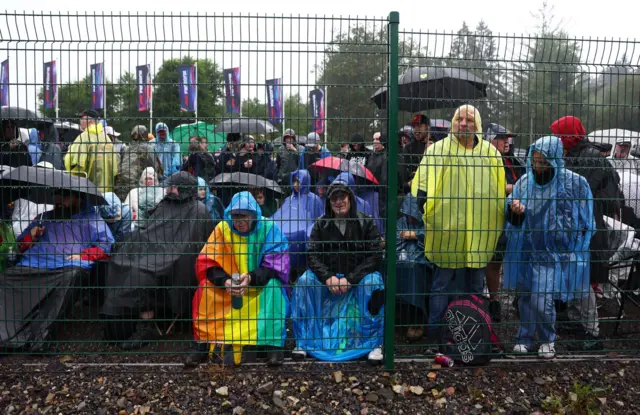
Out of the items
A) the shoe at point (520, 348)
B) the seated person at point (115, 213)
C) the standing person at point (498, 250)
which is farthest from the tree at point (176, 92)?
the shoe at point (520, 348)

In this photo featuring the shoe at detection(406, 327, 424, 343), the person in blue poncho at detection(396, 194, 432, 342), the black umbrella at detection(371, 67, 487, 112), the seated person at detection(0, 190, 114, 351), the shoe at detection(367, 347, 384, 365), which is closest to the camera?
the black umbrella at detection(371, 67, 487, 112)

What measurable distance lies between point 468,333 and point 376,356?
78 centimetres

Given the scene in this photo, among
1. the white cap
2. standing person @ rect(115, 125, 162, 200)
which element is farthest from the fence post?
the white cap

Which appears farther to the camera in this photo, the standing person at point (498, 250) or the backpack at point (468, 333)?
the standing person at point (498, 250)

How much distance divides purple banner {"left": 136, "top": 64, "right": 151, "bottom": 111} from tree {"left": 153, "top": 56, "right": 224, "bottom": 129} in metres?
0.04

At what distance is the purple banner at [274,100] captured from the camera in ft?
13.4

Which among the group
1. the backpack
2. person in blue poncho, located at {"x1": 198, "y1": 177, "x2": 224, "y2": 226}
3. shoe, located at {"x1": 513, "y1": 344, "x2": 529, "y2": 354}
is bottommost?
shoe, located at {"x1": 513, "y1": 344, "x2": 529, "y2": 354}

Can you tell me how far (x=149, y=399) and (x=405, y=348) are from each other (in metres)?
2.20

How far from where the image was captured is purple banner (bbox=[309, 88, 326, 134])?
4033 mm

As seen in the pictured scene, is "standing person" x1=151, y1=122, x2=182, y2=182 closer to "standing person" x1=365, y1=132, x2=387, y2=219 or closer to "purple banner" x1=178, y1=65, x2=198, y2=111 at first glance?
"purple banner" x1=178, y1=65, x2=198, y2=111

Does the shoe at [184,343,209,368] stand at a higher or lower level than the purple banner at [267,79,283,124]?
lower

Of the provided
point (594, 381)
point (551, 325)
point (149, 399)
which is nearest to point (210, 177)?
point (149, 399)

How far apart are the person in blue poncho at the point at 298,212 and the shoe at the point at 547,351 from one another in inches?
85.0

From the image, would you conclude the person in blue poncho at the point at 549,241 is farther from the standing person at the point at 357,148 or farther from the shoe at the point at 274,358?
the shoe at the point at 274,358
